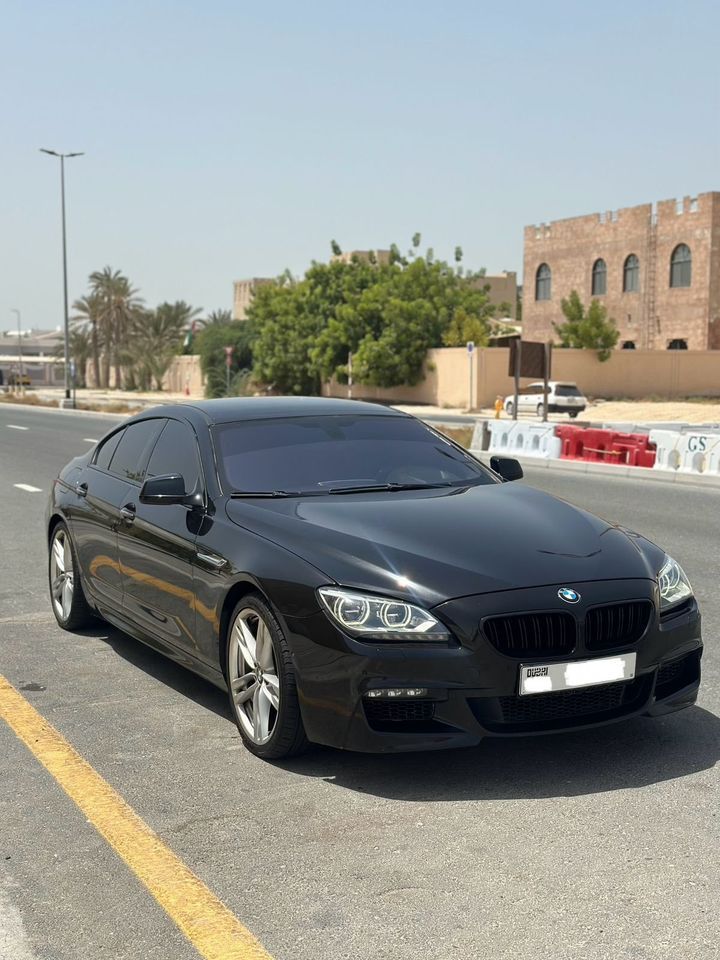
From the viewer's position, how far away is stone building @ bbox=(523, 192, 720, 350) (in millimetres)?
58969

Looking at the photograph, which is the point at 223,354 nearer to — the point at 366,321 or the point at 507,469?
the point at 366,321

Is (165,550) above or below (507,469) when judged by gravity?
below

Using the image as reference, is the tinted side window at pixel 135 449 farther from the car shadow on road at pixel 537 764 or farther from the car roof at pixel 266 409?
the car shadow on road at pixel 537 764

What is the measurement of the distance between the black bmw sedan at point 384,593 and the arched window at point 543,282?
65525 mm

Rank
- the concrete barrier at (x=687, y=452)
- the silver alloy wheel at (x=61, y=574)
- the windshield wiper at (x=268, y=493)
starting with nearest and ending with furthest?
the windshield wiper at (x=268, y=493) → the silver alloy wheel at (x=61, y=574) → the concrete barrier at (x=687, y=452)

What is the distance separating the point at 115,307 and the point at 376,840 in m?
92.9

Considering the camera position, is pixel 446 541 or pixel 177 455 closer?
pixel 446 541

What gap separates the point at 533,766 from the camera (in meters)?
4.83

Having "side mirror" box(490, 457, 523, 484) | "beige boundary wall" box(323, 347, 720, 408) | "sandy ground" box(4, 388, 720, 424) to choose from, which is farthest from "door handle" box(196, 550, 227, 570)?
"beige boundary wall" box(323, 347, 720, 408)

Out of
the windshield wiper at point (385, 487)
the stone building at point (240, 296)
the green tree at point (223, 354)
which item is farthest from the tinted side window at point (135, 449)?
the stone building at point (240, 296)

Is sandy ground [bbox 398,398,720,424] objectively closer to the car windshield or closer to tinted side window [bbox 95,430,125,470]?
tinted side window [bbox 95,430,125,470]

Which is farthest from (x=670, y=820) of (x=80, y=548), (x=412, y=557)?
(x=80, y=548)

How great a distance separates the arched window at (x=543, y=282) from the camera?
2763 inches

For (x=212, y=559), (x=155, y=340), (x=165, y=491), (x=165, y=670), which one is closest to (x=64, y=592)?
(x=165, y=670)
